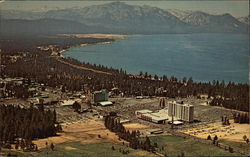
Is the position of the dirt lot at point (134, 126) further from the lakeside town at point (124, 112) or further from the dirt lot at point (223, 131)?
the dirt lot at point (223, 131)

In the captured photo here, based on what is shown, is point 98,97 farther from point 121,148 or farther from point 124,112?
point 121,148

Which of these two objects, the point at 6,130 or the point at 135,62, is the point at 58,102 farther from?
the point at 135,62

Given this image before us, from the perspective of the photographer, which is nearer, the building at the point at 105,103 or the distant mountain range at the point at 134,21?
the building at the point at 105,103

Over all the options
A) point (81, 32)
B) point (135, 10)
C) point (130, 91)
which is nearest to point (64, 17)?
point (81, 32)

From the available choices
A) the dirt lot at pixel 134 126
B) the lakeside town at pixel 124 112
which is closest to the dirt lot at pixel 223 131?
the lakeside town at pixel 124 112

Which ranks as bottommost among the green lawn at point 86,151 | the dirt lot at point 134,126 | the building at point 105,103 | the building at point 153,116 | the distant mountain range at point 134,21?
the green lawn at point 86,151

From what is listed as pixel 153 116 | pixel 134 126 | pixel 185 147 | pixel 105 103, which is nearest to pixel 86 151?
pixel 185 147

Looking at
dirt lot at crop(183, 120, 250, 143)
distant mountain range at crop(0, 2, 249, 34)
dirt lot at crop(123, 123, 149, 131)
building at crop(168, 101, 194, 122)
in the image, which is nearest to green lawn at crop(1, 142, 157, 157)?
dirt lot at crop(123, 123, 149, 131)
